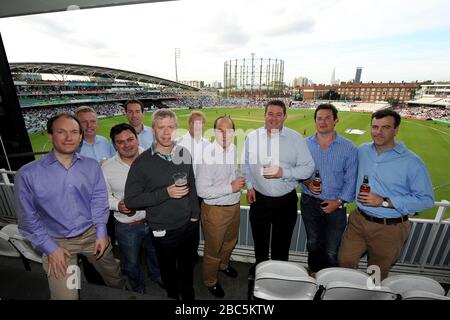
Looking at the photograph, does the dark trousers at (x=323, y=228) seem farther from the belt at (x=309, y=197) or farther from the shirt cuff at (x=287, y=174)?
the shirt cuff at (x=287, y=174)

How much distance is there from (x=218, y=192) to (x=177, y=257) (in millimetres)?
724

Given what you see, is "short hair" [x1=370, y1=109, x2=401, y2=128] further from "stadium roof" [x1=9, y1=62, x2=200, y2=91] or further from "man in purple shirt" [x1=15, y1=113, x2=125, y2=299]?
"stadium roof" [x1=9, y1=62, x2=200, y2=91]

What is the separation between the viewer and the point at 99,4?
3.13 metres

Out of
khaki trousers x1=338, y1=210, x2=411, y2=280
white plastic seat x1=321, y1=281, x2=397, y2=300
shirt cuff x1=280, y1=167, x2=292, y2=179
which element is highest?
shirt cuff x1=280, y1=167, x2=292, y2=179

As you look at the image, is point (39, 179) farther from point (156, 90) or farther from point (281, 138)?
point (156, 90)

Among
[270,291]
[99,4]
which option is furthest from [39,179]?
[99,4]

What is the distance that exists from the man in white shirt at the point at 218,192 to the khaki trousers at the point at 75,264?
2.99ft

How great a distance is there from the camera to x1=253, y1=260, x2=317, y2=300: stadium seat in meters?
1.38

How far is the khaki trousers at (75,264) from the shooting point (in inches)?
62.6

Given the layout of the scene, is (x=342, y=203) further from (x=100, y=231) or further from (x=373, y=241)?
(x=100, y=231)

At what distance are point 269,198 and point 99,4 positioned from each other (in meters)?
3.65

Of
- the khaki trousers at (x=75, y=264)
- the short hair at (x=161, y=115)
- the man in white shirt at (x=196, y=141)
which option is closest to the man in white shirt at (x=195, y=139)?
Result: the man in white shirt at (x=196, y=141)

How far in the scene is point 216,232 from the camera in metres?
2.23

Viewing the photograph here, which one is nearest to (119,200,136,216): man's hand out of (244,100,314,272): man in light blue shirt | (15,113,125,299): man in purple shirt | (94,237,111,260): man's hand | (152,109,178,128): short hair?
(15,113,125,299): man in purple shirt
